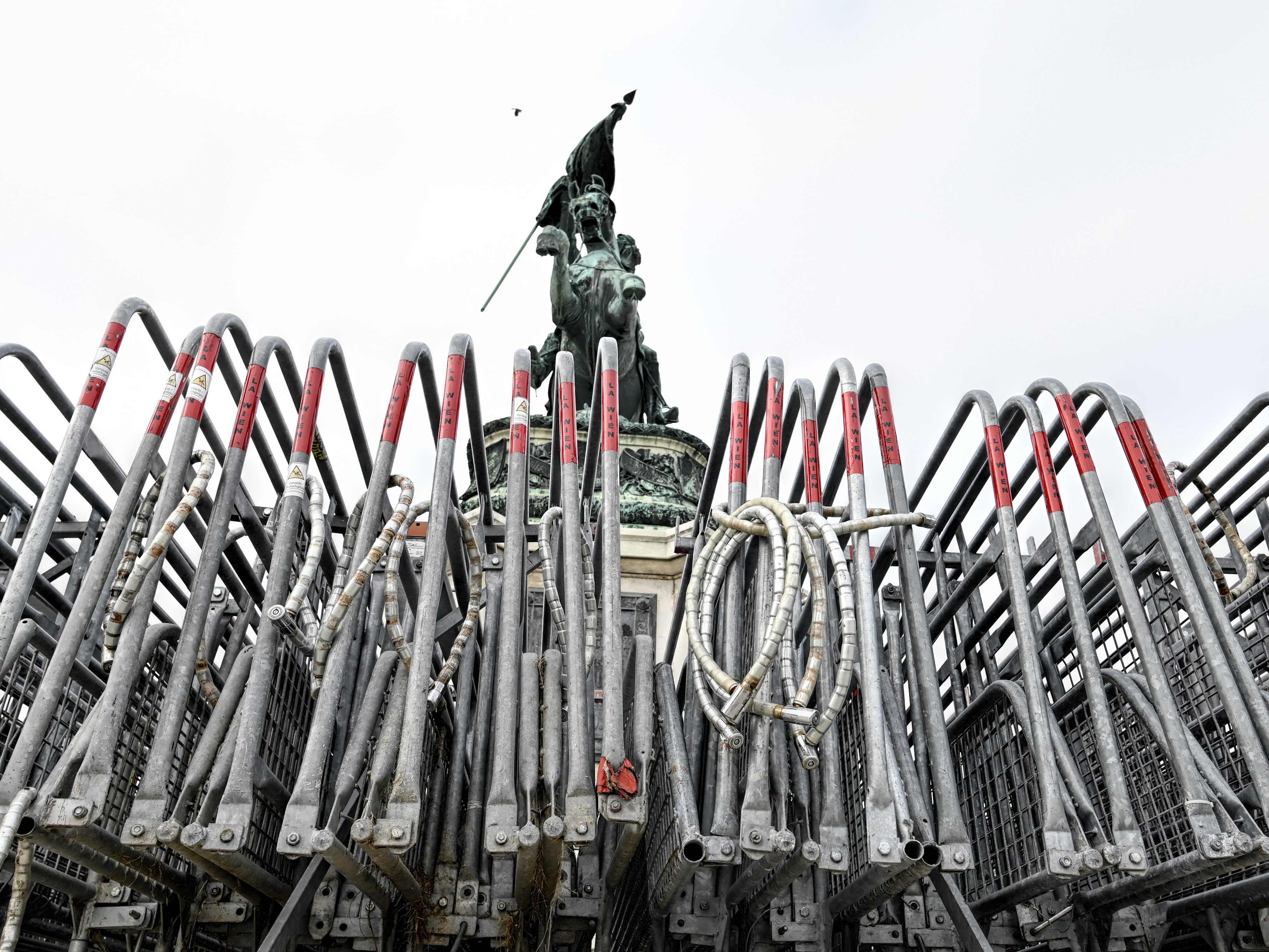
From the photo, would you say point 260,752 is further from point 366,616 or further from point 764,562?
point 764,562

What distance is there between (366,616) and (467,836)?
121 centimetres

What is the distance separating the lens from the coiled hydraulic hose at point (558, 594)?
446cm

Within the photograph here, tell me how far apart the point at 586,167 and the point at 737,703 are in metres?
11.0

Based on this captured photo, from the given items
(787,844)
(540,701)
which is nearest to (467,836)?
(540,701)

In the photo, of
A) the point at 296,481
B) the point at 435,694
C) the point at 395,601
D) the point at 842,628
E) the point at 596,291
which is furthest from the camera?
the point at 596,291

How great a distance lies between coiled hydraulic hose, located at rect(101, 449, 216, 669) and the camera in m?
3.88

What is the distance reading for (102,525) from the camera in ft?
20.0

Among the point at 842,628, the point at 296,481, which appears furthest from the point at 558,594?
the point at 842,628

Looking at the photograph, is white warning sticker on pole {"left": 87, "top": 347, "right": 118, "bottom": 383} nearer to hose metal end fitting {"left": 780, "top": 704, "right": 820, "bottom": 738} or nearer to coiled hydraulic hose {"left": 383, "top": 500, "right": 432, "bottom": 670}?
coiled hydraulic hose {"left": 383, "top": 500, "right": 432, "bottom": 670}

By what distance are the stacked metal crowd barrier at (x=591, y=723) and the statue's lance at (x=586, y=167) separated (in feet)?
26.9

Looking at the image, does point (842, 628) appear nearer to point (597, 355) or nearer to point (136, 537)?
point (136, 537)

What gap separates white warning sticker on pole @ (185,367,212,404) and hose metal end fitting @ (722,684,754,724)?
2.47 m

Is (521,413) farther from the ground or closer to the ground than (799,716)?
farther from the ground

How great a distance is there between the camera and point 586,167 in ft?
45.0
